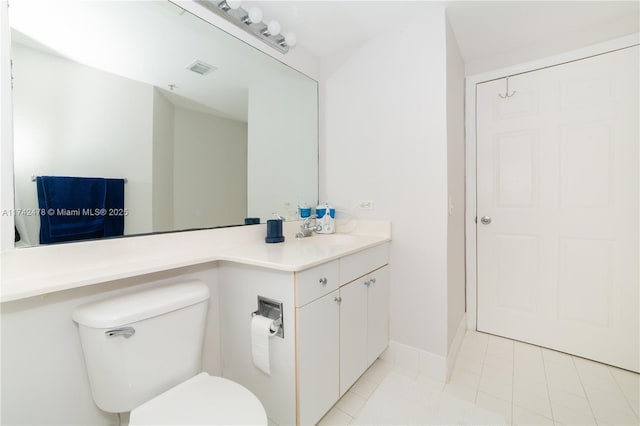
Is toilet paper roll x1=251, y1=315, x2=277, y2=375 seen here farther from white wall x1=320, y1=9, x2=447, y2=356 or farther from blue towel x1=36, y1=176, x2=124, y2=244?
white wall x1=320, y1=9, x2=447, y2=356

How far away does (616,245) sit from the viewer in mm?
1708

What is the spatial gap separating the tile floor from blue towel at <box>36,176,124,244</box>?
1.39 metres

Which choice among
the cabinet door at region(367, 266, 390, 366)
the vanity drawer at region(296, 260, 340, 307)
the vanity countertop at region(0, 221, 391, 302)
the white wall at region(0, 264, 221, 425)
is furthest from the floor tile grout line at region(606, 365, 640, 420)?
the white wall at region(0, 264, 221, 425)

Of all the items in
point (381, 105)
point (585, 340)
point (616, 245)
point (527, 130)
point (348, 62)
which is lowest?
point (585, 340)

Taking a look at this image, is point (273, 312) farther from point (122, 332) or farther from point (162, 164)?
point (162, 164)

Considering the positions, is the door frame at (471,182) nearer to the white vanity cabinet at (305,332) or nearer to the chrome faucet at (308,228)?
the white vanity cabinet at (305,332)

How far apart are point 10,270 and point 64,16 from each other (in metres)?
0.96

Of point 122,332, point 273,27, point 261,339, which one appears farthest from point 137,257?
point 273,27

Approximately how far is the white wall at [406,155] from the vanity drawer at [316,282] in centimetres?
70

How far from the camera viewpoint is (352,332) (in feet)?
4.62

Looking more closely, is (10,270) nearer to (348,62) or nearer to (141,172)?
(141,172)

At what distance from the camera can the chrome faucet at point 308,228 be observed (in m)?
1.85

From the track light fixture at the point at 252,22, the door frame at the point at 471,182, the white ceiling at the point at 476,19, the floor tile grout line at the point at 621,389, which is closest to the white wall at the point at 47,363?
the track light fixture at the point at 252,22

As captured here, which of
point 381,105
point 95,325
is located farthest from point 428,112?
point 95,325
